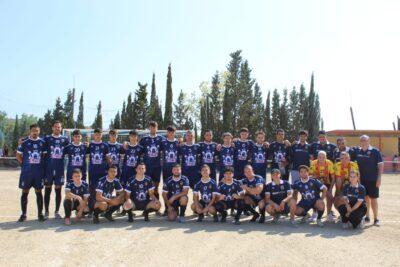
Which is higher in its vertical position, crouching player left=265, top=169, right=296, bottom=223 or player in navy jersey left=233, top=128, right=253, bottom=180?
player in navy jersey left=233, top=128, right=253, bottom=180

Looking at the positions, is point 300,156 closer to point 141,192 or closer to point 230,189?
point 230,189

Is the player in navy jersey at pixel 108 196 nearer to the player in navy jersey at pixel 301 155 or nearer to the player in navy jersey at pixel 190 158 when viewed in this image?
the player in navy jersey at pixel 190 158

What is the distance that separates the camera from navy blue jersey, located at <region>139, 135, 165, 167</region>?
379 inches

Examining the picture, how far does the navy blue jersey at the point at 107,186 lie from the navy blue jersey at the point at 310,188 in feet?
12.9

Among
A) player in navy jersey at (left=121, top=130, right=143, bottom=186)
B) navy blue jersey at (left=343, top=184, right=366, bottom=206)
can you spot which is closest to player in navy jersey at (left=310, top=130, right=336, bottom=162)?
navy blue jersey at (left=343, top=184, right=366, bottom=206)

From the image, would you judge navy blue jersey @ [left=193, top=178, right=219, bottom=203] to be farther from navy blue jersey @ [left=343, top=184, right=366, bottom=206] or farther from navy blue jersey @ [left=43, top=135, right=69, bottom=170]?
navy blue jersey @ [left=43, top=135, right=69, bottom=170]

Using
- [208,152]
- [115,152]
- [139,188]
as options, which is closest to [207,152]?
[208,152]

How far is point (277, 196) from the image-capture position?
8.74 metres

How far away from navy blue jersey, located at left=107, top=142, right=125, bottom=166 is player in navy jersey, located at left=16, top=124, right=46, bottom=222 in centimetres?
154

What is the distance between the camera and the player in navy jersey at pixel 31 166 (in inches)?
335

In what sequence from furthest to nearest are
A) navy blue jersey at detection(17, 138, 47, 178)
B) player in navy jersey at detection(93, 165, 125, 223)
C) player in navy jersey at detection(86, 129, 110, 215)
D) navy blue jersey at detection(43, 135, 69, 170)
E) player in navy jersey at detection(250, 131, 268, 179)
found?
player in navy jersey at detection(250, 131, 268, 179)
player in navy jersey at detection(86, 129, 110, 215)
navy blue jersey at detection(43, 135, 69, 170)
navy blue jersey at detection(17, 138, 47, 178)
player in navy jersey at detection(93, 165, 125, 223)

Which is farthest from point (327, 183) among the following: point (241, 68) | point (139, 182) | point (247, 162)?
point (241, 68)

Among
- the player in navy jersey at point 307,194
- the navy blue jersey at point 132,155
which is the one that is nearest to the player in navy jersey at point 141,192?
the navy blue jersey at point 132,155

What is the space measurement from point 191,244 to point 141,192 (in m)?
2.75
